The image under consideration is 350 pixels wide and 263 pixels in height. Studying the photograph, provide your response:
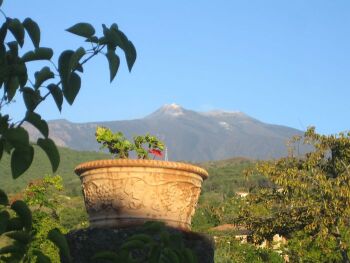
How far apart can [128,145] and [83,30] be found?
16.9 ft

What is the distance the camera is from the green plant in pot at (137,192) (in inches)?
217

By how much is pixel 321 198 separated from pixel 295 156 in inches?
78.3

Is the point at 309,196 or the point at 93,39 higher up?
the point at 93,39

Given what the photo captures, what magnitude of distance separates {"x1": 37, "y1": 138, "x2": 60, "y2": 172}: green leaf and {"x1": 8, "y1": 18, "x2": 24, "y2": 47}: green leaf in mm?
224

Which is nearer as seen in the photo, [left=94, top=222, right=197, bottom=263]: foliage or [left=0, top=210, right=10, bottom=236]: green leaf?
[left=0, top=210, right=10, bottom=236]: green leaf

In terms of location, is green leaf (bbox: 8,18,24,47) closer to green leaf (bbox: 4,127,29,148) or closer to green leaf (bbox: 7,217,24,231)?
green leaf (bbox: 4,127,29,148)

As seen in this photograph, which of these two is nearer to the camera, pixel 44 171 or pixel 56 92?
pixel 56 92

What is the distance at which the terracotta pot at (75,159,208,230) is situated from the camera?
5.51 metres

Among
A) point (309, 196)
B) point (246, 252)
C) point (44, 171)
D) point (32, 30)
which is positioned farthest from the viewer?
point (44, 171)

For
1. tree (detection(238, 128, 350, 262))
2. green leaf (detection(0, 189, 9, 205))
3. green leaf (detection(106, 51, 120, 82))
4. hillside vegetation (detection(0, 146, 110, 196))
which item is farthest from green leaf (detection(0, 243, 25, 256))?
hillside vegetation (detection(0, 146, 110, 196))

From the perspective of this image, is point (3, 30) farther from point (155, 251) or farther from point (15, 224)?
point (155, 251)

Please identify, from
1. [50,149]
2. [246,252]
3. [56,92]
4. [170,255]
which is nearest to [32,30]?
[56,92]

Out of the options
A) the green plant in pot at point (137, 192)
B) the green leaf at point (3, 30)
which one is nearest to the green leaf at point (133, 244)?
the green leaf at point (3, 30)

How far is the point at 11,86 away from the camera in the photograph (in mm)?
1425
